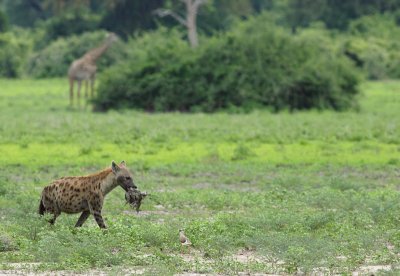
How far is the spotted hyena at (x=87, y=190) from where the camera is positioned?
468 inches

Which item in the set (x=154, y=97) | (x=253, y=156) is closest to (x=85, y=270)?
(x=253, y=156)

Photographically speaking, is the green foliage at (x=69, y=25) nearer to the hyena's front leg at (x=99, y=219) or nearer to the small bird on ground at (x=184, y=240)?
the hyena's front leg at (x=99, y=219)

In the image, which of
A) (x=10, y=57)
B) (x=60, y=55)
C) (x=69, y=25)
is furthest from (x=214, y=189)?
(x=69, y=25)

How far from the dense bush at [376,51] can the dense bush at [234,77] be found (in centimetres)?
1080

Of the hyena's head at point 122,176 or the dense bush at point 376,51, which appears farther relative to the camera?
the dense bush at point 376,51

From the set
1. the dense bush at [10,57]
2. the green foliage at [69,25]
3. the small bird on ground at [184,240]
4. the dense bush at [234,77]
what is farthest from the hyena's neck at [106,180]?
the green foliage at [69,25]

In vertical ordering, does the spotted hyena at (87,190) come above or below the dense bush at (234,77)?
above

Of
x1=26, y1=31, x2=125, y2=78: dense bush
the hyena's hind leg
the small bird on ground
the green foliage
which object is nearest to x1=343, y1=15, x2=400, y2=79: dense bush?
→ x1=26, y1=31, x2=125, y2=78: dense bush

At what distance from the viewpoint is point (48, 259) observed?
1047 centimetres

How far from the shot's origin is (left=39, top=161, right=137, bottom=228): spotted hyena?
468 inches

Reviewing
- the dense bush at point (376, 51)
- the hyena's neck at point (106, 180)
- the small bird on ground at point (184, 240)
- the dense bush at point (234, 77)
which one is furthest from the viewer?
the dense bush at point (376, 51)

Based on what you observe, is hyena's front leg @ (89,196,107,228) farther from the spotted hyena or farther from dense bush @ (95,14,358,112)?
dense bush @ (95,14,358,112)

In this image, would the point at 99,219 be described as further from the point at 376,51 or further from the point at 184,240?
the point at 376,51

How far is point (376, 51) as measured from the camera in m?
43.1
